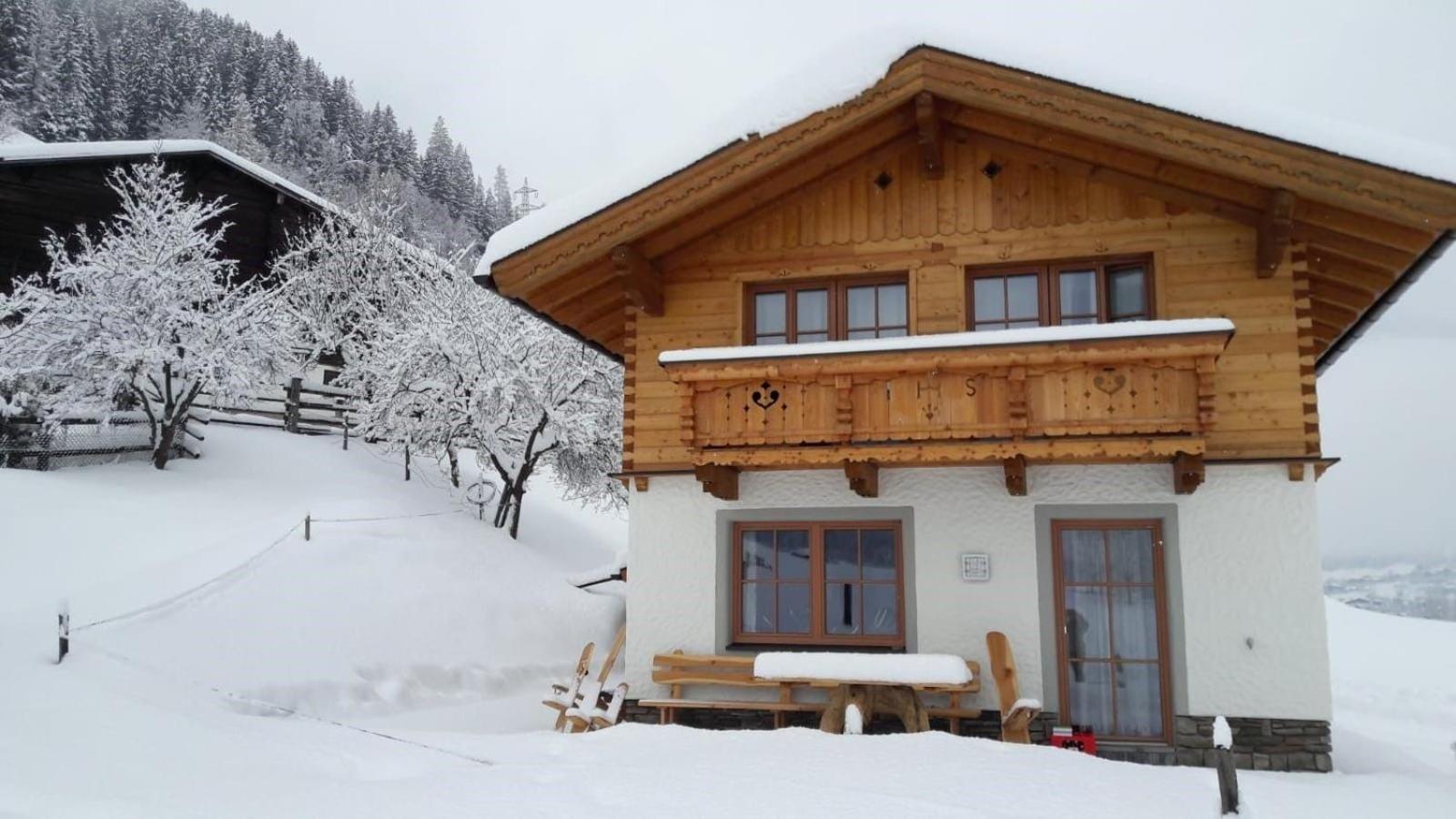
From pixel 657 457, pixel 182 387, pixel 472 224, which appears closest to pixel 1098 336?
pixel 657 457

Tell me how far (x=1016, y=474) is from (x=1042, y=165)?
10.9ft

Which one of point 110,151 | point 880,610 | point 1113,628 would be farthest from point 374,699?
point 110,151

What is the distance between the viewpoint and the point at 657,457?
11.1 metres

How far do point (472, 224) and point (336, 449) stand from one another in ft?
172

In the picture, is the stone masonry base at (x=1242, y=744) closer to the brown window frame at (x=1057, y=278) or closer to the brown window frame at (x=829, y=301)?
the brown window frame at (x=1057, y=278)

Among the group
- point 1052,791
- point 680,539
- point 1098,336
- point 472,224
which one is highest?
point 472,224

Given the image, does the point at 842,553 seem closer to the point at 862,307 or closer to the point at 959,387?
the point at 959,387

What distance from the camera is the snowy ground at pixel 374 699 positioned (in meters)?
6.51

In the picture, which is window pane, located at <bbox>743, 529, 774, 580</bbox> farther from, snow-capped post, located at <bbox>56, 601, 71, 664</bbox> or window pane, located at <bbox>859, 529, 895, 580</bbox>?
snow-capped post, located at <bbox>56, 601, 71, 664</bbox>

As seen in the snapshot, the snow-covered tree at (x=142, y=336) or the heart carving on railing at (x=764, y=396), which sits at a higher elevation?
the snow-covered tree at (x=142, y=336)

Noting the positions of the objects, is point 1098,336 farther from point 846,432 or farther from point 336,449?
point 336,449

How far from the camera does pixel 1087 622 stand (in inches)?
389

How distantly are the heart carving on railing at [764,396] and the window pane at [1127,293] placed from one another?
11.5 ft

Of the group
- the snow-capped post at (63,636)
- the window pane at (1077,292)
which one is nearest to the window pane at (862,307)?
the window pane at (1077,292)
